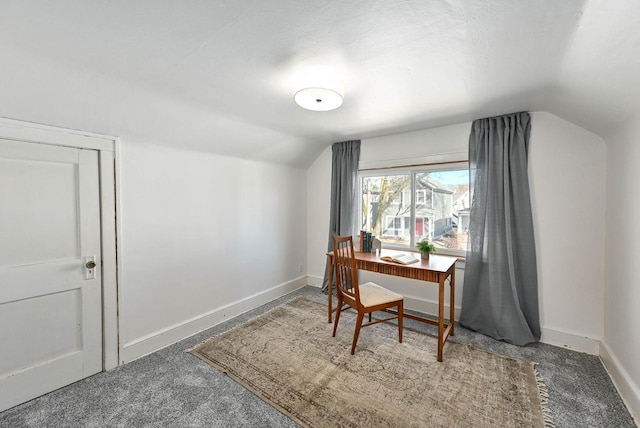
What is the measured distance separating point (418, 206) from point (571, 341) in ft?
6.30

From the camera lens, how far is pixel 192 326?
2.67 meters

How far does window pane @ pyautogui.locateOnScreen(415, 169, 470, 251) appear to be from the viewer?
3037 millimetres

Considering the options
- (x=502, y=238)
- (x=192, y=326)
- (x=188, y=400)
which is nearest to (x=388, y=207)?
(x=502, y=238)

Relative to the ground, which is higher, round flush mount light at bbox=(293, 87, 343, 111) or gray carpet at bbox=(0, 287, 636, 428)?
round flush mount light at bbox=(293, 87, 343, 111)

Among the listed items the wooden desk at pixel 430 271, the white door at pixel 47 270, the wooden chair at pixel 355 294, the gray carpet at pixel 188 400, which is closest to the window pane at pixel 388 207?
the wooden desk at pixel 430 271

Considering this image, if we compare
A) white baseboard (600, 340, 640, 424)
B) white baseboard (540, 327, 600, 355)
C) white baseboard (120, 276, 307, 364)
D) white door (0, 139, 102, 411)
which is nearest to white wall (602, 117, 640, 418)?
white baseboard (600, 340, 640, 424)

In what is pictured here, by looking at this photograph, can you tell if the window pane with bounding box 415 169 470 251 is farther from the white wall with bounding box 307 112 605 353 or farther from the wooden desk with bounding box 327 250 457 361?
the white wall with bounding box 307 112 605 353

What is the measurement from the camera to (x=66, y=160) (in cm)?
190

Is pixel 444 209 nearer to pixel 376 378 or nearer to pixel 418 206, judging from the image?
pixel 418 206

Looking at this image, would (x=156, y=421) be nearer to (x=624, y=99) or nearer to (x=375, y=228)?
(x=375, y=228)

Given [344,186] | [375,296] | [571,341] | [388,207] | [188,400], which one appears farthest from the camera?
[344,186]

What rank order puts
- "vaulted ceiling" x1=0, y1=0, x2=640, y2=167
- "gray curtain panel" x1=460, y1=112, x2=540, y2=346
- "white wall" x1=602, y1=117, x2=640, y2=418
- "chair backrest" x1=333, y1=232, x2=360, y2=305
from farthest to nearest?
1. "gray curtain panel" x1=460, y1=112, x2=540, y2=346
2. "chair backrest" x1=333, y1=232, x2=360, y2=305
3. "white wall" x1=602, y1=117, x2=640, y2=418
4. "vaulted ceiling" x1=0, y1=0, x2=640, y2=167

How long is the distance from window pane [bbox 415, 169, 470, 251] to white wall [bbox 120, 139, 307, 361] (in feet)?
6.25

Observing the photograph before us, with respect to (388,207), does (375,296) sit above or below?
below
